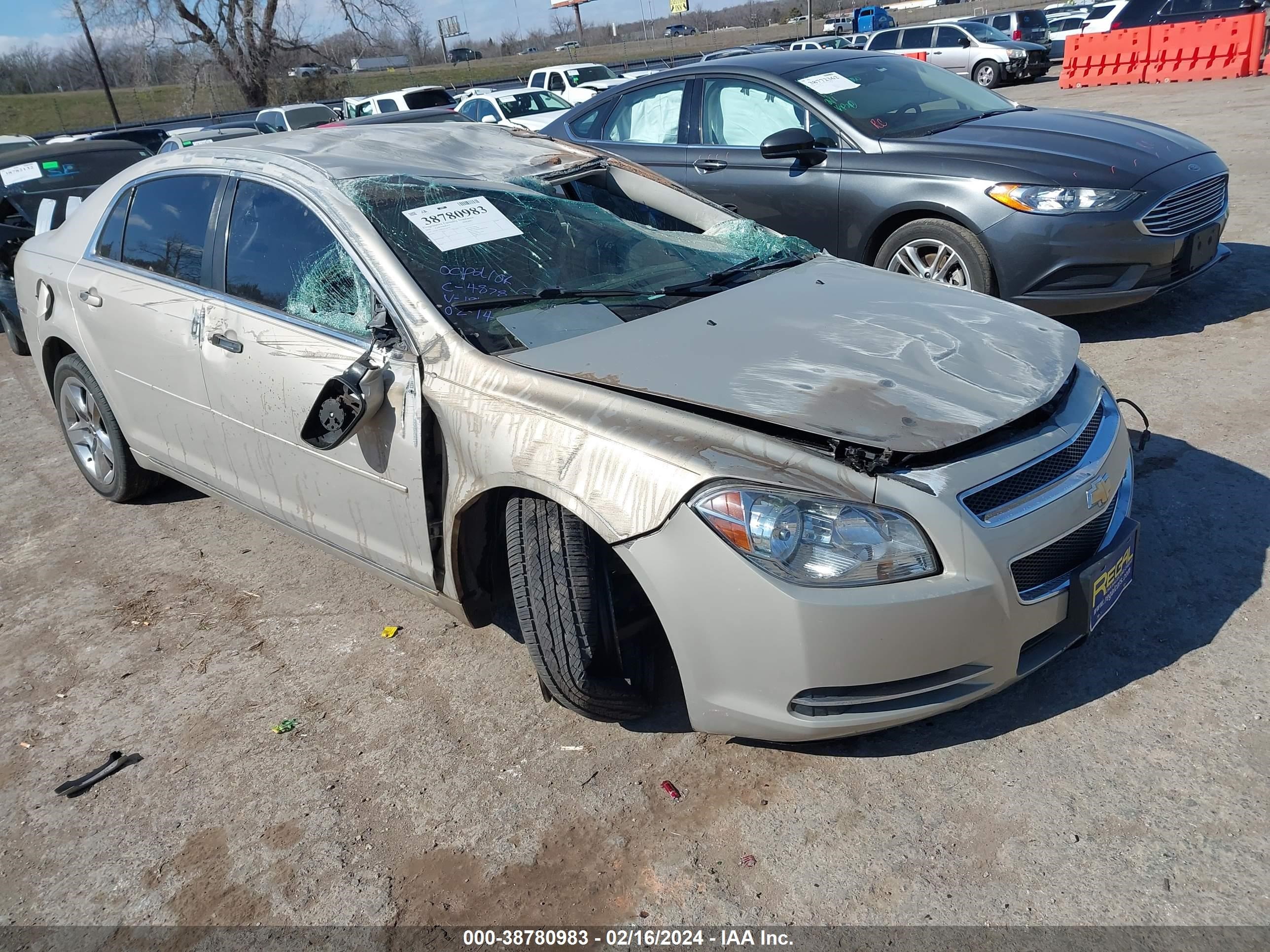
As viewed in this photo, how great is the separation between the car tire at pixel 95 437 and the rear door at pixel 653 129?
3.62 meters

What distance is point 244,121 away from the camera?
27.5 metres

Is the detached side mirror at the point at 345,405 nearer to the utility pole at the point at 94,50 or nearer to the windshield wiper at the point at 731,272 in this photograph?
Answer: the windshield wiper at the point at 731,272

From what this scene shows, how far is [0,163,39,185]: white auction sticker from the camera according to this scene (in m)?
7.77

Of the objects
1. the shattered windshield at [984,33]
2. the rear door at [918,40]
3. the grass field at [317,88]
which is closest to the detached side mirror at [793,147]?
the rear door at [918,40]

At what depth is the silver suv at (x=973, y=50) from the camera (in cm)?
2159

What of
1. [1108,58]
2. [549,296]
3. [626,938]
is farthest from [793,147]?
[1108,58]

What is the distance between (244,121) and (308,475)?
1100 inches

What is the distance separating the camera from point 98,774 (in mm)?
2961

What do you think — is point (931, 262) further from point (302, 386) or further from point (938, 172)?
point (302, 386)

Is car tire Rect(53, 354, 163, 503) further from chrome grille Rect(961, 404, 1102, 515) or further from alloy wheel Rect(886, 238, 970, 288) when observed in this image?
alloy wheel Rect(886, 238, 970, 288)

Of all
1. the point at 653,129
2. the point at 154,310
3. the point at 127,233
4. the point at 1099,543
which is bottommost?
the point at 1099,543

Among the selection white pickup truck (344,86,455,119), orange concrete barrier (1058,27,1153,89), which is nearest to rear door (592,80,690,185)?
orange concrete barrier (1058,27,1153,89)

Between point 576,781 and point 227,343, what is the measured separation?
1940mm

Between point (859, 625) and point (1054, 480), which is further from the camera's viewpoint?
point (1054, 480)
